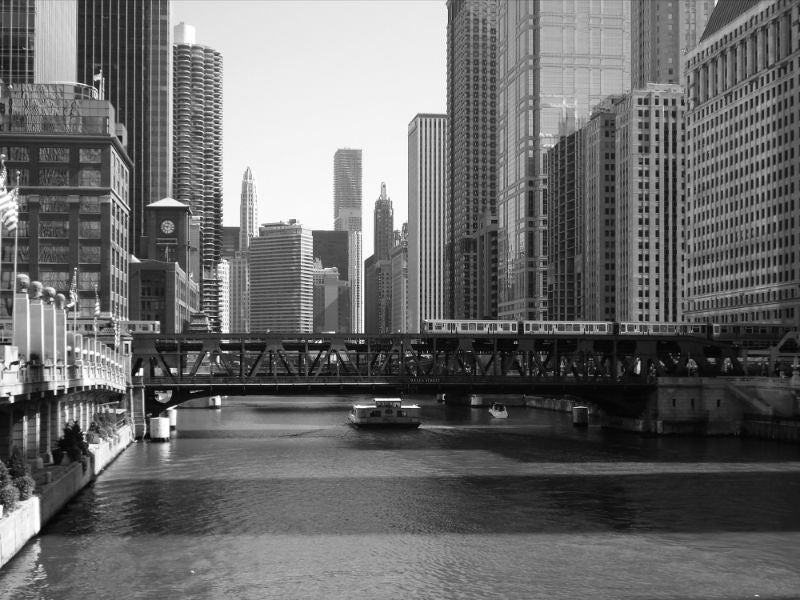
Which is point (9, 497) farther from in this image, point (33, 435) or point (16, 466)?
point (33, 435)

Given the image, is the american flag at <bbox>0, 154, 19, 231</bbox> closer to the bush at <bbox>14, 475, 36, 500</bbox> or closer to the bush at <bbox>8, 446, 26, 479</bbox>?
the bush at <bbox>8, 446, 26, 479</bbox>

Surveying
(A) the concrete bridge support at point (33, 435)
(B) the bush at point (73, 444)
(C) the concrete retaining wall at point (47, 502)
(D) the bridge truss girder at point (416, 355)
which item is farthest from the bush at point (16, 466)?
(D) the bridge truss girder at point (416, 355)

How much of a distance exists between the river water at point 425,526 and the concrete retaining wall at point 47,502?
35.3 inches

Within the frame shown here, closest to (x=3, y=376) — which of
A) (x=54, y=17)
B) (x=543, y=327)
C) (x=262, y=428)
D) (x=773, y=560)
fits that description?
(x=773, y=560)

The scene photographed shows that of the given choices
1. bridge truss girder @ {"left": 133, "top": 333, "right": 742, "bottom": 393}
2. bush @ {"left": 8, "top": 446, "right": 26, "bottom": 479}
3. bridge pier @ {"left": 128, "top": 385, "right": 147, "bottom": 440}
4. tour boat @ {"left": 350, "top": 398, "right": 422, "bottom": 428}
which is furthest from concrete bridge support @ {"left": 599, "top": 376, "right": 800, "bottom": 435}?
bush @ {"left": 8, "top": 446, "right": 26, "bottom": 479}

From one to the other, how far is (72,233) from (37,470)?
100033 millimetres

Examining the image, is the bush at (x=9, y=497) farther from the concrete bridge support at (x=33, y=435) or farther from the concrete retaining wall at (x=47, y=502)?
the concrete bridge support at (x=33, y=435)

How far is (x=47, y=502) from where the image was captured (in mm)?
58219

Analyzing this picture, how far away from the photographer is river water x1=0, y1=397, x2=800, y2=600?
157 feet

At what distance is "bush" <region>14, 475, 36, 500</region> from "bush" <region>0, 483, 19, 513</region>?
2.30 metres

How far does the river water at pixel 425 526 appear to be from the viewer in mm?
47781

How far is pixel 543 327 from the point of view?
18200 centimetres

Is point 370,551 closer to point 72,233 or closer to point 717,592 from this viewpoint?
point 717,592

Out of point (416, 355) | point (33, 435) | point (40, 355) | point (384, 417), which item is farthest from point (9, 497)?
point (384, 417)
